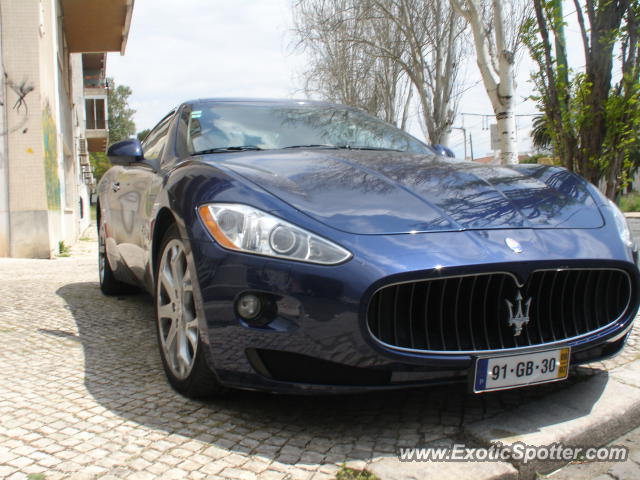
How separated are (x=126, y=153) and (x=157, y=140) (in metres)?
0.51

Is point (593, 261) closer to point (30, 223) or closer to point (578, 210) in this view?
point (578, 210)

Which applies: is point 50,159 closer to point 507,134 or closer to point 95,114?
point 507,134

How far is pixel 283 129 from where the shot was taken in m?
3.65

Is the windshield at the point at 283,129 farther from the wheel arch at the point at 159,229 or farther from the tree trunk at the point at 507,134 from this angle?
the tree trunk at the point at 507,134

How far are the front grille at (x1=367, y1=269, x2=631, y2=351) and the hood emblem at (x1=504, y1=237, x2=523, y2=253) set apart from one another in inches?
4.1

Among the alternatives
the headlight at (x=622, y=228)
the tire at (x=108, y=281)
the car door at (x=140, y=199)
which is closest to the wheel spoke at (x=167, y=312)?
the car door at (x=140, y=199)

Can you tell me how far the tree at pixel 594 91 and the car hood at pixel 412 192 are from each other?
184 cm

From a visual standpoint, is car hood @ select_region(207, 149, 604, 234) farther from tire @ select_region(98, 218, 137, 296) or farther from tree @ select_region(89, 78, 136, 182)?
tree @ select_region(89, 78, 136, 182)

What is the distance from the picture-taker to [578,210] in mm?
2750

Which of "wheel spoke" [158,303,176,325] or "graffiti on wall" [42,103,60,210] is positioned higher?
"graffiti on wall" [42,103,60,210]

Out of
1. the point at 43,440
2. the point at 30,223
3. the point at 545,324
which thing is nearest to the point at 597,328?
the point at 545,324

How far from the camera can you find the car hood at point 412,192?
243cm

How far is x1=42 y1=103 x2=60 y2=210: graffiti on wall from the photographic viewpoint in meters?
10.1

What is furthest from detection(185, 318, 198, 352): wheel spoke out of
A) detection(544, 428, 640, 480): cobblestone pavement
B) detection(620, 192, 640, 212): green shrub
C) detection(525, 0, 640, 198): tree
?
detection(620, 192, 640, 212): green shrub
